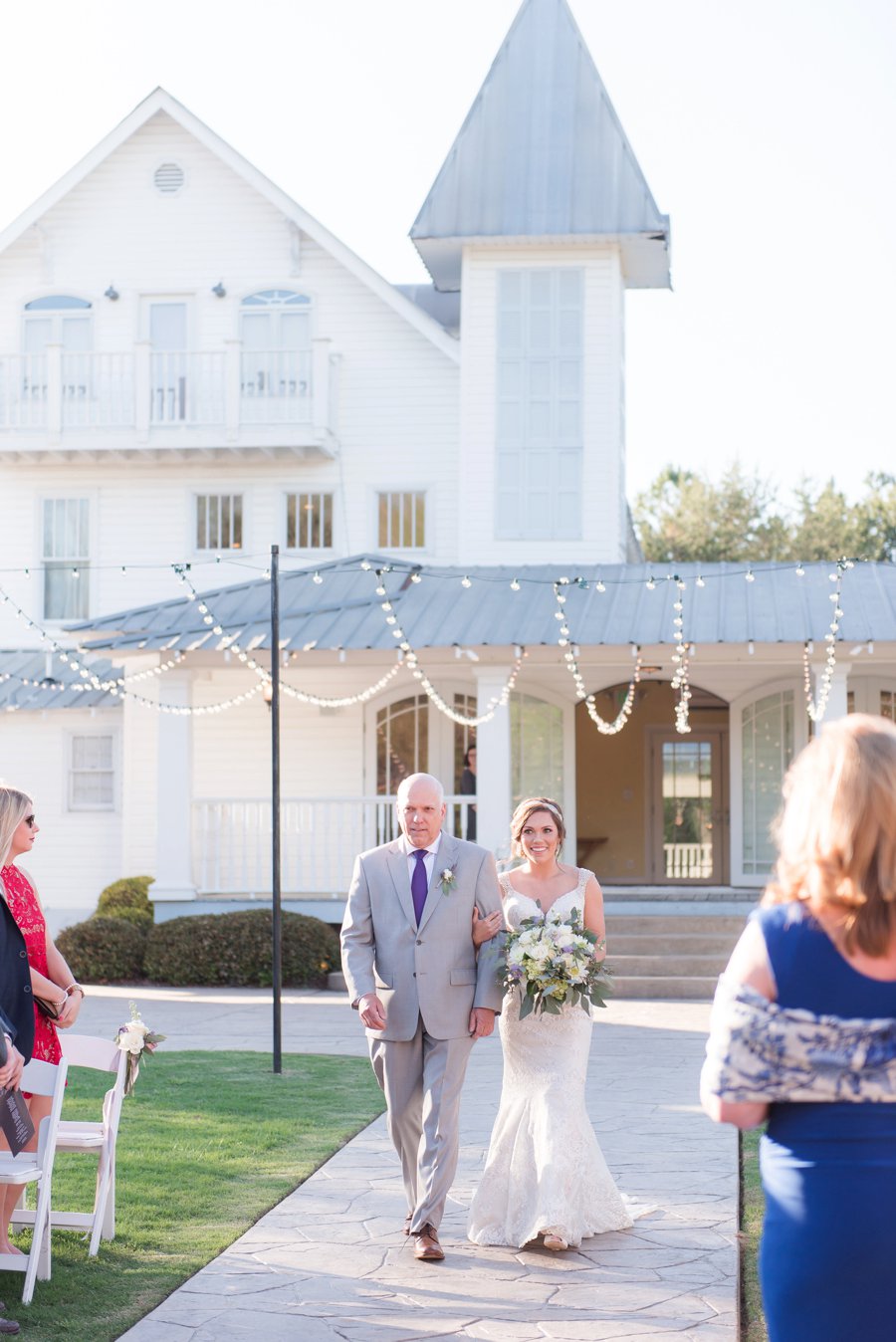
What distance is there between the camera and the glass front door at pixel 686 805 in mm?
24016

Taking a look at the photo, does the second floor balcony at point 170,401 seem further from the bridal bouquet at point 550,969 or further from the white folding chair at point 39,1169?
the white folding chair at point 39,1169

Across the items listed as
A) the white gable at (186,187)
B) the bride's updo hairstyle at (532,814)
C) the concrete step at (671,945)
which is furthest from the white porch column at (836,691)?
the bride's updo hairstyle at (532,814)

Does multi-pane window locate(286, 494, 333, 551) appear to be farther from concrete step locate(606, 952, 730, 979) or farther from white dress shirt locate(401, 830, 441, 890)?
white dress shirt locate(401, 830, 441, 890)

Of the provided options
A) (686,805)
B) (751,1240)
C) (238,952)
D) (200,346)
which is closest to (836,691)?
(686,805)

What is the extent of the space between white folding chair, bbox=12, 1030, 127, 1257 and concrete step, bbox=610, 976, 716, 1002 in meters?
10.6

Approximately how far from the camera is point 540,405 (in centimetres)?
2283

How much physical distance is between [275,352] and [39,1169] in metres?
18.0

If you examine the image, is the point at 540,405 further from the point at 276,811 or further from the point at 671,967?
the point at 276,811

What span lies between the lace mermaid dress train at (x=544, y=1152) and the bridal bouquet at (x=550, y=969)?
0.46ft

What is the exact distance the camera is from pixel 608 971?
7695 mm

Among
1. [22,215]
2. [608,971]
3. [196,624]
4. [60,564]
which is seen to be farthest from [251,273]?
[608,971]

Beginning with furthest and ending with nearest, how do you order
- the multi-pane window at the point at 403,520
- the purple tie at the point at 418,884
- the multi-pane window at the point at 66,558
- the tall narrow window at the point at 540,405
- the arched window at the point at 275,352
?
1. the multi-pane window at the point at 66,558
2. the multi-pane window at the point at 403,520
3. the arched window at the point at 275,352
4. the tall narrow window at the point at 540,405
5. the purple tie at the point at 418,884

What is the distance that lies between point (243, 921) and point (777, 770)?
7.42m

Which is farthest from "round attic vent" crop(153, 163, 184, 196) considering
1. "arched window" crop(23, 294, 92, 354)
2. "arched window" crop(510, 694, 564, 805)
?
"arched window" crop(510, 694, 564, 805)
